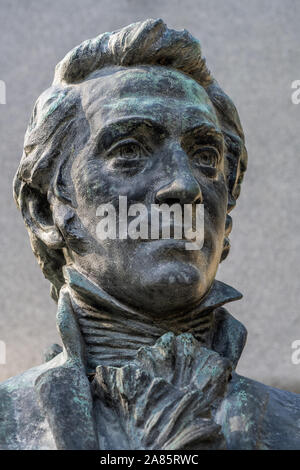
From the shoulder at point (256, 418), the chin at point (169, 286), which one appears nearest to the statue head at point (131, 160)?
the chin at point (169, 286)

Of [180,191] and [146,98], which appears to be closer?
[180,191]

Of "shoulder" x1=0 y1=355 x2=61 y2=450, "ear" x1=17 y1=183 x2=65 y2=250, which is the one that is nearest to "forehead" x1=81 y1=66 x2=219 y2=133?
"ear" x1=17 y1=183 x2=65 y2=250

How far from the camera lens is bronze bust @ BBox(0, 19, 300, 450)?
205cm

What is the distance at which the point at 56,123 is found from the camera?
2.41m

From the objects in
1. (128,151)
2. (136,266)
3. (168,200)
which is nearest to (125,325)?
(136,266)

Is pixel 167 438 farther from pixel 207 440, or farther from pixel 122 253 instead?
pixel 122 253

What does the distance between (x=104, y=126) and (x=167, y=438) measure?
2.46 feet

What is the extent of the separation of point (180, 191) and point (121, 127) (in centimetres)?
21

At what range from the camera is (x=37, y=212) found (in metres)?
2.46

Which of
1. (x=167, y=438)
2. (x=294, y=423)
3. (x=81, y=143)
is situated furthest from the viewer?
(x=81, y=143)

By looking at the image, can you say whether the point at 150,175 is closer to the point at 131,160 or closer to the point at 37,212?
the point at 131,160

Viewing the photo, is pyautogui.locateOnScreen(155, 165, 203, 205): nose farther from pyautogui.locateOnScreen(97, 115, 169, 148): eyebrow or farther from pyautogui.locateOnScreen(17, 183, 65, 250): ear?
pyautogui.locateOnScreen(17, 183, 65, 250): ear

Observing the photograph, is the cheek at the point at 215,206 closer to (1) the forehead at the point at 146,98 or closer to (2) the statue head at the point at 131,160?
(2) the statue head at the point at 131,160

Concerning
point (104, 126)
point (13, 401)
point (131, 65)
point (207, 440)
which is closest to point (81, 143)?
point (104, 126)
